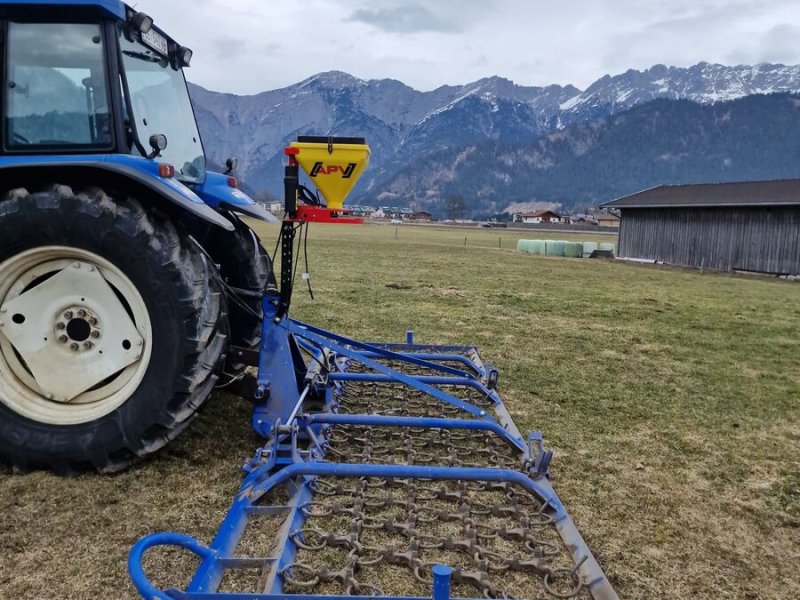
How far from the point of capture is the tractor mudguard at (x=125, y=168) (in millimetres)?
3359

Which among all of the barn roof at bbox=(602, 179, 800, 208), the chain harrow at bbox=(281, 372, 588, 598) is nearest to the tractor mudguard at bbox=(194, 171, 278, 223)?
the chain harrow at bbox=(281, 372, 588, 598)

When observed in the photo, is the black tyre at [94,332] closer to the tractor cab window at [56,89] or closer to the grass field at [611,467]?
the grass field at [611,467]

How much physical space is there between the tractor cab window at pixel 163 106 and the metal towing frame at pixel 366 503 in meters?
1.16

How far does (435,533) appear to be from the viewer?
3.06 meters

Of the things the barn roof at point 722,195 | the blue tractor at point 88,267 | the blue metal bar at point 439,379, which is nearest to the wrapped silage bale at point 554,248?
the barn roof at point 722,195

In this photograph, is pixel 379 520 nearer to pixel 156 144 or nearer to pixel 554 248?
pixel 156 144

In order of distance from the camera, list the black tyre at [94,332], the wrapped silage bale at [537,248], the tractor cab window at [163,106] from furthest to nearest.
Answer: the wrapped silage bale at [537,248]
the tractor cab window at [163,106]
the black tyre at [94,332]

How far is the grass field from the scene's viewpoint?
9.29ft

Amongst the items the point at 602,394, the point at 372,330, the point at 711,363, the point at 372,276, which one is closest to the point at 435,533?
the point at 602,394

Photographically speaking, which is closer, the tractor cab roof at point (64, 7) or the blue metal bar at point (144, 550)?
the blue metal bar at point (144, 550)

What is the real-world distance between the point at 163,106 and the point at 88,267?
1.64m

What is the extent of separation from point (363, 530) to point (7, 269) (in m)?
2.35

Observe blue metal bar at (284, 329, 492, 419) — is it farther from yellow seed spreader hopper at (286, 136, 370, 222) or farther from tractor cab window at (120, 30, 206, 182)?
tractor cab window at (120, 30, 206, 182)

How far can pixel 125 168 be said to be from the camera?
3385 mm
